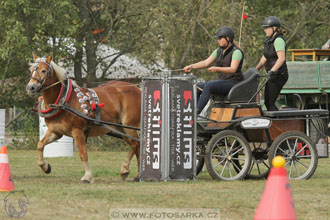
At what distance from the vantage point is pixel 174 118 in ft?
36.0

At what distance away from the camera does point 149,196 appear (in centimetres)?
890

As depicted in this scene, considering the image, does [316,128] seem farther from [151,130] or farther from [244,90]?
[151,130]

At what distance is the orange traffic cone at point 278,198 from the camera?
16.6 feet

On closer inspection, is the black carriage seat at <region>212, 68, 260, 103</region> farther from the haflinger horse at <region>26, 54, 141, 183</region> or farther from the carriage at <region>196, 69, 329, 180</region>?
the haflinger horse at <region>26, 54, 141, 183</region>

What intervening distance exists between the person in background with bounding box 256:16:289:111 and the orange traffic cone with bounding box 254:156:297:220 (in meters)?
6.46

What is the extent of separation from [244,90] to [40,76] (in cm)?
308

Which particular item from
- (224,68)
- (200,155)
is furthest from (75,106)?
(224,68)

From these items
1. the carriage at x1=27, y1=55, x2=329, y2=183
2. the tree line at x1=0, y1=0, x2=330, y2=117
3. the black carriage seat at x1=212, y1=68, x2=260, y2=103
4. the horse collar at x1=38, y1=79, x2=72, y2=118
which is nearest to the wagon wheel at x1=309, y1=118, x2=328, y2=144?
the carriage at x1=27, y1=55, x2=329, y2=183

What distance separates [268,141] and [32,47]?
13.3m

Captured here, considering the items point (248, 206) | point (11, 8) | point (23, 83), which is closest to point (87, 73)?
point (23, 83)

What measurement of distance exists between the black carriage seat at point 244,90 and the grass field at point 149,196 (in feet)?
4.18

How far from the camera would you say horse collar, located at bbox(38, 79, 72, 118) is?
11234 mm

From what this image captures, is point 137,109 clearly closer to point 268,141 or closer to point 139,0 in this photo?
point 268,141

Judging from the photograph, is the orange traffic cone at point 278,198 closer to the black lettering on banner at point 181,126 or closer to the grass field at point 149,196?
the grass field at point 149,196
